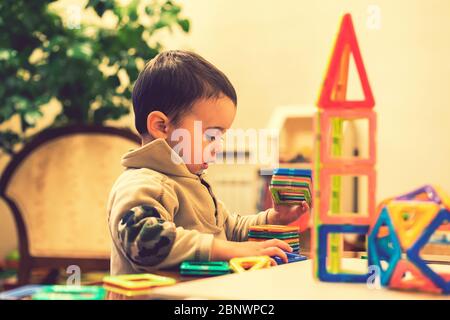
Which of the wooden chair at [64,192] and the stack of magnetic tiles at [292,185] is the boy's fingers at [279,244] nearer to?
the stack of magnetic tiles at [292,185]

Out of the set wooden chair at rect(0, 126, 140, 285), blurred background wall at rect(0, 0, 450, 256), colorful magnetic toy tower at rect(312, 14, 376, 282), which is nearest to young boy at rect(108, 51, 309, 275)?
colorful magnetic toy tower at rect(312, 14, 376, 282)

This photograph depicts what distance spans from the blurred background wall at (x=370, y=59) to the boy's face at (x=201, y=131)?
139 centimetres

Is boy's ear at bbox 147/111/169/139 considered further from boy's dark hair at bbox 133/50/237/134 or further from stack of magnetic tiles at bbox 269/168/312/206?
stack of magnetic tiles at bbox 269/168/312/206

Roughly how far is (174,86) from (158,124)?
0.05 m

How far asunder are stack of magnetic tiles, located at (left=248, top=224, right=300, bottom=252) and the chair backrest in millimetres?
1112

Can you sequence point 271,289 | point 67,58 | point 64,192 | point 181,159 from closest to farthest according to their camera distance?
point 271,289 → point 181,159 → point 64,192 → point 67,58

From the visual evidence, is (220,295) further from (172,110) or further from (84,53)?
(84,53)

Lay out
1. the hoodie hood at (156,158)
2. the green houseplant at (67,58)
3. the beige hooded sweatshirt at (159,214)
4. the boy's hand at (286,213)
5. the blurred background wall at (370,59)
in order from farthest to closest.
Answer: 1. the blurred background wall at (370,59)
2. the green houseplant at (67,58)
3. the boy's hand at (286,213)
4. the hoodie hood at (156,158)
5. the beige hooded sweatshirt at (159,214)

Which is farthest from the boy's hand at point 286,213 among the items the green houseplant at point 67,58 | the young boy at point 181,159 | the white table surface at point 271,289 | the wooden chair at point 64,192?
the green houseplant at point 67,58

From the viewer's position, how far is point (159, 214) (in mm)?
605

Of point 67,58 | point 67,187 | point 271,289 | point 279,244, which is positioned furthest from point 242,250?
point 67,58

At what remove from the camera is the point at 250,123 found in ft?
8.17

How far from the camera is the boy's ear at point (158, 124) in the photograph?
73 cm

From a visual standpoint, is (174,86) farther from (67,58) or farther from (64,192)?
(67,58)
